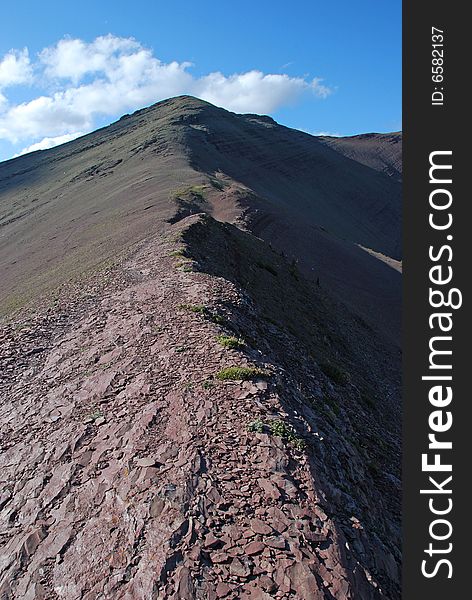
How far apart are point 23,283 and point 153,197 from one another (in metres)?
14.1

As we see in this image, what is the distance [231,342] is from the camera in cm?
934

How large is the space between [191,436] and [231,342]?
108 inches

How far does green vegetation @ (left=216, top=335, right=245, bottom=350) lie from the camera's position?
364 inches

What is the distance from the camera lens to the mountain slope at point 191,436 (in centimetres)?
519

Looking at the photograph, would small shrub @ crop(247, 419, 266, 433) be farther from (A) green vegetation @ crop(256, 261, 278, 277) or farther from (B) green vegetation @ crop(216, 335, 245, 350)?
(A) green vegetation @ crop(256, 261, 278, 277)

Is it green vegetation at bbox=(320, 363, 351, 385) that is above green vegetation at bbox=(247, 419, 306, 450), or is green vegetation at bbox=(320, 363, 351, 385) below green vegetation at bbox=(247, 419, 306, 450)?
below

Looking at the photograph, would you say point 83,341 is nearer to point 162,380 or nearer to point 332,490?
point 162,380

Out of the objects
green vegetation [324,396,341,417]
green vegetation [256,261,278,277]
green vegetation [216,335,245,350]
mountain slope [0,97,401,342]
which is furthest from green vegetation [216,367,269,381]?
green vegetation [256,261,278,277]

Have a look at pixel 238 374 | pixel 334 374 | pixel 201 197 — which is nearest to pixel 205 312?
pixel 238 374

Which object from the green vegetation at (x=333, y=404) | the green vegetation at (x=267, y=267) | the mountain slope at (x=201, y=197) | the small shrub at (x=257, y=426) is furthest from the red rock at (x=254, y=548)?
the green vegetation at (x=267, y=267)

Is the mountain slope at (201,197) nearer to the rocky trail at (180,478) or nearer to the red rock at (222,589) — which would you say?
the rocky trail at (180,478)

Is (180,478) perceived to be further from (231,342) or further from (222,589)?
(231,342)

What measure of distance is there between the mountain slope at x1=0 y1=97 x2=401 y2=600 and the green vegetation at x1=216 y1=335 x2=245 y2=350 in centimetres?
3

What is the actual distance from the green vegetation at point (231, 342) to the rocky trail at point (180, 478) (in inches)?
1.1
